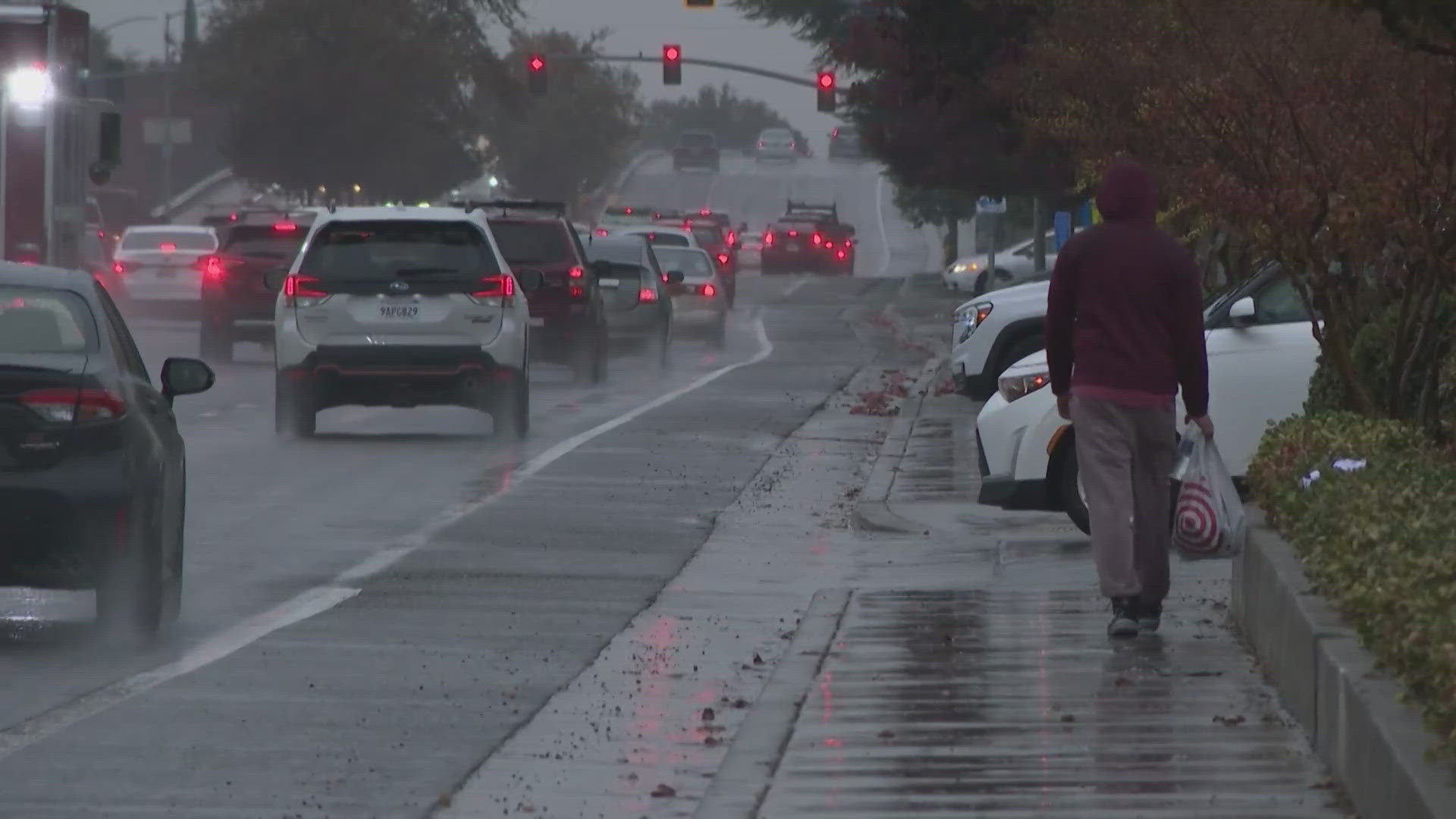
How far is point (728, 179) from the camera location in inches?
5123

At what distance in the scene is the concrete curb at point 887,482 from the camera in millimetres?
14750

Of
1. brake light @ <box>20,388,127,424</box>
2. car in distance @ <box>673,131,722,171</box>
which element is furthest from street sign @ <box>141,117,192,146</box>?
brake light @ <box>20,388,127,424</box>

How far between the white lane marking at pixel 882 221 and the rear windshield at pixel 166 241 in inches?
1662

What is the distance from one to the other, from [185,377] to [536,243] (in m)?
17.0

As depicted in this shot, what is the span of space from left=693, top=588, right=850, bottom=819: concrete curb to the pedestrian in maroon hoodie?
3.64ft

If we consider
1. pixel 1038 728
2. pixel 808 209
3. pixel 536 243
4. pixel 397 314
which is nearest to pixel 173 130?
pixel 808 209

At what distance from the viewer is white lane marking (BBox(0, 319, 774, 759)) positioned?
27.8 feet

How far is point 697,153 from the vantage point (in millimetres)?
131625

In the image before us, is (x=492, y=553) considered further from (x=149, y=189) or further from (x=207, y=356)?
(x=149, y=189)

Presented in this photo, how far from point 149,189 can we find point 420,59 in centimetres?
4533

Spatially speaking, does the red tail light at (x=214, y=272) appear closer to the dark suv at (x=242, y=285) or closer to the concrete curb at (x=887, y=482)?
the dark suv at (x=242, y=285)

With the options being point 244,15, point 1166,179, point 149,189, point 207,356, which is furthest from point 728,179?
point 1166,179

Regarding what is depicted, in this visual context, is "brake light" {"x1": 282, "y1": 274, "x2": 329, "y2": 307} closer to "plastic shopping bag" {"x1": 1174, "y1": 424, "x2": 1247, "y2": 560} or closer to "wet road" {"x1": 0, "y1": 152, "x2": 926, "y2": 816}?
"wet road" {"x1": 0, "y1": 152, "x2": 926, "y2": 816}

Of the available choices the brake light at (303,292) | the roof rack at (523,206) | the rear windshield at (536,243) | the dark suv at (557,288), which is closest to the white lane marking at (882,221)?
the roof rack at (523,206)
